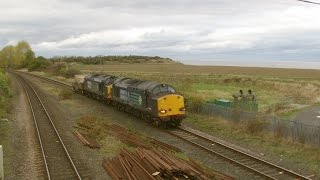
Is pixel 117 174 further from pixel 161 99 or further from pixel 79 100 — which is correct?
pixel 79 100

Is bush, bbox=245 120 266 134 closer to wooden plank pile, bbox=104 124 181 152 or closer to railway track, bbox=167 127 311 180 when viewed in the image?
railway track, bbox=167 127 311 180

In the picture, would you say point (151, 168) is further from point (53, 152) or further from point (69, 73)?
point (69, 73)

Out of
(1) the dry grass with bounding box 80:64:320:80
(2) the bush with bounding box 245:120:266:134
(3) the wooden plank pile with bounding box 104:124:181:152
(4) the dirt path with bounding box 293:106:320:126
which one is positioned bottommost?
(3) the wooden plank pile with bounding box 104:124:181:152

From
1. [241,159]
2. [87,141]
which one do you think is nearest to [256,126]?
[241,159]

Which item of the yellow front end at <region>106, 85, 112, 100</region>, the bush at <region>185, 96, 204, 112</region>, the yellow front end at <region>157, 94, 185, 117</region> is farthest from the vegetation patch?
the yellow front end at <region>106, 85, 112, 100</region>

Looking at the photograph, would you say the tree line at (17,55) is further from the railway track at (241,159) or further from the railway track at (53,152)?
the railway track at (241,159)

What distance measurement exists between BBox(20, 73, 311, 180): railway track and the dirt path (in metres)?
9.01

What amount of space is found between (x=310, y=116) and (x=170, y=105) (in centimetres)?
1157

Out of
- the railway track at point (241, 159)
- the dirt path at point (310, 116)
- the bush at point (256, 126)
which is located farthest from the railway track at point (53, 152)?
the dirt path at point (310, 116)

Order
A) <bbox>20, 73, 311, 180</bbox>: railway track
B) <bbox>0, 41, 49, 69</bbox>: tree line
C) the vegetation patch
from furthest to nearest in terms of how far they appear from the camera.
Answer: <bbox>0, 41, 49, 69</bbox>: tree line, the vegetation patch, <bbox>20, 73, 311, 180</bbox>: railway track

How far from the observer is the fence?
21062 millimetres

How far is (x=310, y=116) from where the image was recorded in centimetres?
3200

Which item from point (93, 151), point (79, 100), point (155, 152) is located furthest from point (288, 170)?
point (79, 100)

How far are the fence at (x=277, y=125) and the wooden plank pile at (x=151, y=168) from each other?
22.4 ft
